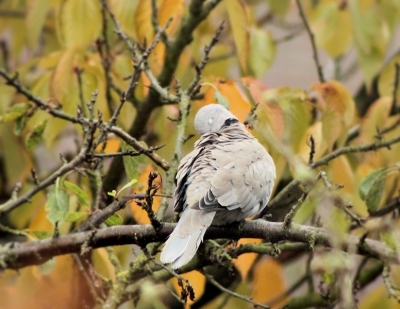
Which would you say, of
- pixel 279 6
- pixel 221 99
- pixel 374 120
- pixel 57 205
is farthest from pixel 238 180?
pixel 279 6

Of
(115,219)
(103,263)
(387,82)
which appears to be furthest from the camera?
(387,82)

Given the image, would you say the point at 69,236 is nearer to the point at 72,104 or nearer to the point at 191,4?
the point at 72,104

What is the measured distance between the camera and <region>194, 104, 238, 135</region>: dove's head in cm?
188

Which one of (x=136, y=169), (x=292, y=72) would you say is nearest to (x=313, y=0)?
(x=292, y=72)

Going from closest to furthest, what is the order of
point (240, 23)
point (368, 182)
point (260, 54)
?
point (368, 182)
point (240, 23)
point (260, 54)

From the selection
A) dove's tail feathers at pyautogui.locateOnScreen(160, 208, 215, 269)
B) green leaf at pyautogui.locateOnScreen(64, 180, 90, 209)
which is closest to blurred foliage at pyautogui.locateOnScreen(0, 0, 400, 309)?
green leaf at pyautogui.locateOnScreen(64, 180, 90, 209)

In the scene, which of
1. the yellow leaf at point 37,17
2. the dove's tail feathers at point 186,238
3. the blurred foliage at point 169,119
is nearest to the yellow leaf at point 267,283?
the blurred foliage at point 169,119

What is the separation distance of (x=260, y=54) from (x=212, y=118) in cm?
77

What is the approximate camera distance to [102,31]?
8.41 feet

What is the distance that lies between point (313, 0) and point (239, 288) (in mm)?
2427

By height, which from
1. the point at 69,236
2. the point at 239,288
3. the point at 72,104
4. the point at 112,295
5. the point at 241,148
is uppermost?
the point at 72,104

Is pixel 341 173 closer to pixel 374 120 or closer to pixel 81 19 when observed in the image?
pixel 374 120

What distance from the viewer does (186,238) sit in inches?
55.5

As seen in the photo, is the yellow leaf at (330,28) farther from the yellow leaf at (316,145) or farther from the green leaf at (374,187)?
the green leaf at (374,187)
